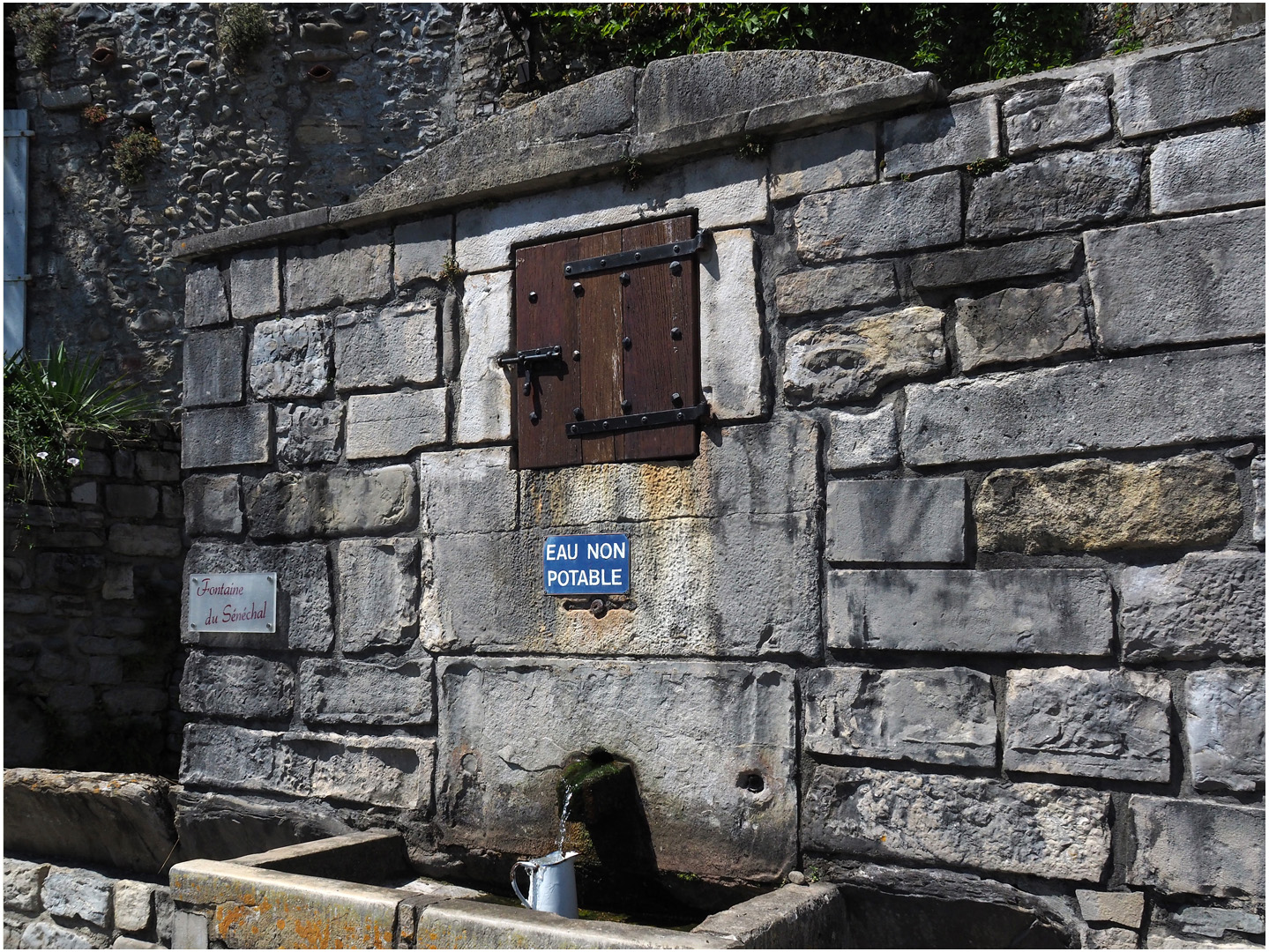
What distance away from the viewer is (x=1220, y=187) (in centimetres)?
254

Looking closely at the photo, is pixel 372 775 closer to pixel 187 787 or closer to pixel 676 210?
pixel 187 787

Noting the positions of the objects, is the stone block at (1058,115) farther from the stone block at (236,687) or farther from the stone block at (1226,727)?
the stone block at (236,687)

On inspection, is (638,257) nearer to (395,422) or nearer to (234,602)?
(395,422)

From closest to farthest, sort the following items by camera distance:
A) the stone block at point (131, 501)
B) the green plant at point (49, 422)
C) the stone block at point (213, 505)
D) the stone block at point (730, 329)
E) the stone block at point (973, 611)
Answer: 1. the stone block at point (973, 611)
2. the stone block at point (730, 329)
3. the stone block at point (213, 505)
4. the green plant at point (49, 422)
5. the stone block at point (131, 501)

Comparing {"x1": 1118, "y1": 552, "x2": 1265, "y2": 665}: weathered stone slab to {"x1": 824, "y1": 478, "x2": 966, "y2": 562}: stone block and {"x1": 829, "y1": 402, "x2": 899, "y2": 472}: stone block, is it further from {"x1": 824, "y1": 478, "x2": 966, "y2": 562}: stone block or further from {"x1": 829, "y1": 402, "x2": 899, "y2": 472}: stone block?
{"x1": 829, "y1": 402, "x2": 899, "y2": 472}: stone block

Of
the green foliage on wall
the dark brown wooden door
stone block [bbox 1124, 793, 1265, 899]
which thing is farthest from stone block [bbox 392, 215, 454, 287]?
the green foliage on wall

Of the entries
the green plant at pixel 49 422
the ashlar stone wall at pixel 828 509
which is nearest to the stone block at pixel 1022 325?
the ashlar stone wall at pixel 828 509

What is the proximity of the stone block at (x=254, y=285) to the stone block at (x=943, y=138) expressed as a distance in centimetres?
241

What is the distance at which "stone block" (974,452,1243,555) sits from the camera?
98.3 inches

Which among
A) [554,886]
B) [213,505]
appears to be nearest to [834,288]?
[554,886]

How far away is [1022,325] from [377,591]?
7.60ft

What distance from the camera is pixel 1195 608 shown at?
98.3 inches

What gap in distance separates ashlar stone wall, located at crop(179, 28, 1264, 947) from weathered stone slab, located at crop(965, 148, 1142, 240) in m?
0.01

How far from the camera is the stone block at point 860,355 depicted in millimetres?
2885
